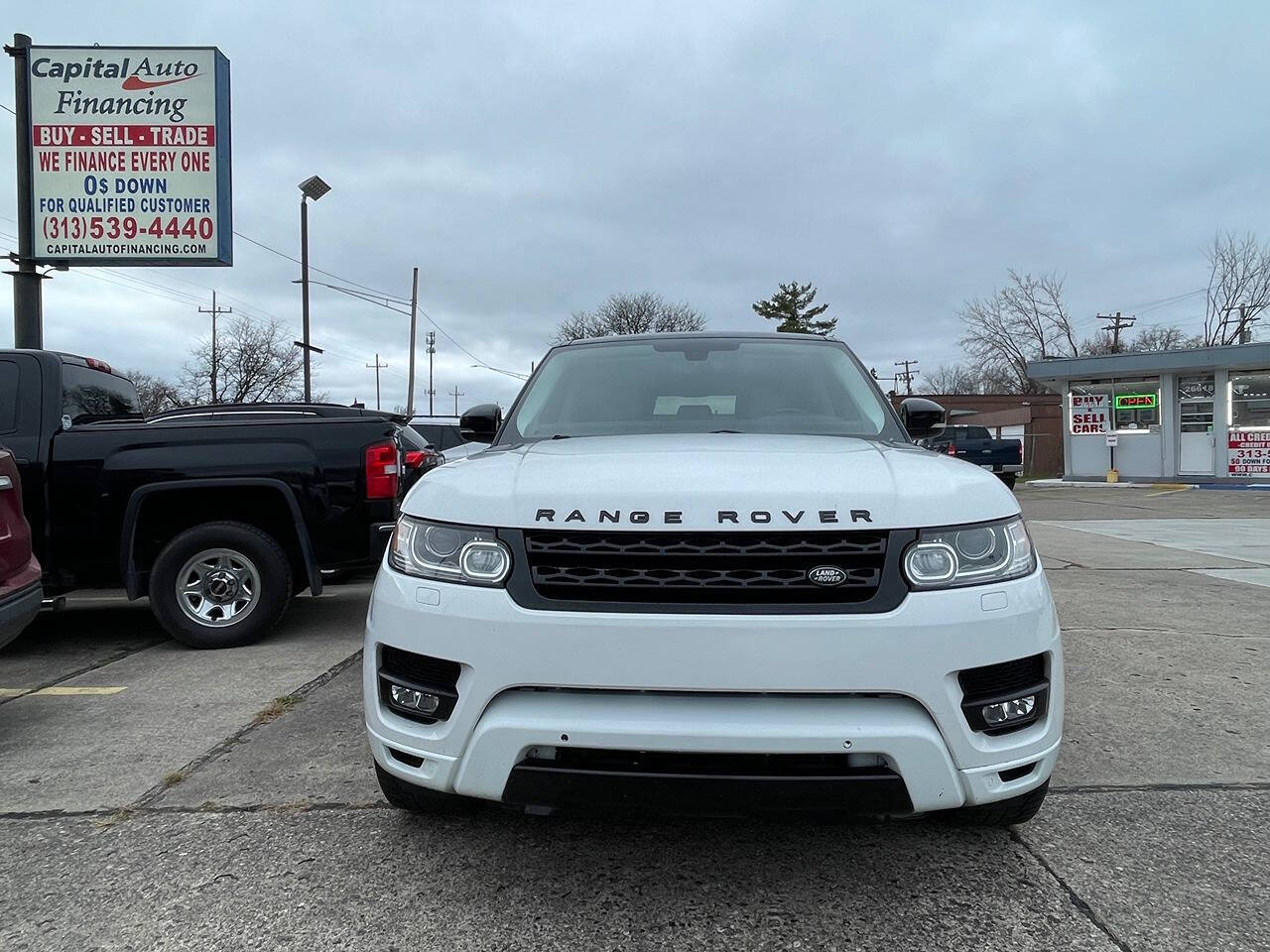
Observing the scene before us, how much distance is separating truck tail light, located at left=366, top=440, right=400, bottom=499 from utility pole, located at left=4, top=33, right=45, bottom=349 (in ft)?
27.3

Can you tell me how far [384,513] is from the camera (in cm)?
542

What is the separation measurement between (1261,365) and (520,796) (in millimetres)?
28542

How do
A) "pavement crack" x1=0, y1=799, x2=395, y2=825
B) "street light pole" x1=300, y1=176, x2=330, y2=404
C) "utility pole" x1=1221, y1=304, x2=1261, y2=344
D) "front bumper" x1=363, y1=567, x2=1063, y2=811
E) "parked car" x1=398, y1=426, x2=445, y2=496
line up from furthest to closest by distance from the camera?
"utility pole" x1=1221, y1=304, x2=1261, y2=344 < "street light pole" x1=300, y1=176, x2=330, y2=404 < "parked car" x1=398, y1=426, x2=445, y2=496 < "pavement crack" x1=0, y1=799, x2=395, y2=825 < "front bumper" x1=363, y1=567, x2=1063, y2=811

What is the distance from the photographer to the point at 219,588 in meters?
5.33

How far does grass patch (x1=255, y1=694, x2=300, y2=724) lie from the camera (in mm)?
3918

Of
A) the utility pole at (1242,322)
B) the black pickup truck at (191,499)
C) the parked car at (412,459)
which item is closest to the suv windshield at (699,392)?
the parked car at (412,459)

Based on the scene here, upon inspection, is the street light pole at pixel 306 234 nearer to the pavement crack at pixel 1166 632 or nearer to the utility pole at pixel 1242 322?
the pavement crack at pixel 1166 632

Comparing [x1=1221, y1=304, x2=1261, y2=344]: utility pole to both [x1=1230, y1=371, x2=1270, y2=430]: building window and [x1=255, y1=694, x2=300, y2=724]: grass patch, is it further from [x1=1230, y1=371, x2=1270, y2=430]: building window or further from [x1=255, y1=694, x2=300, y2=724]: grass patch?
[x1=255, y1=694, x2=300, y2=724]: grass patch

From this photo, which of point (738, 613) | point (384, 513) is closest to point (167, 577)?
point (384, 513)

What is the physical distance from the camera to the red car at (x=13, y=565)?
3.68 meters

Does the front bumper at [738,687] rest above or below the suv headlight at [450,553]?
below

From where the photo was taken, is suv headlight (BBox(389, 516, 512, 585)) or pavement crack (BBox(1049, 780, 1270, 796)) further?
pavement crack (BBox(1049, 780, 1270, 796))

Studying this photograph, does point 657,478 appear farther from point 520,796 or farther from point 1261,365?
point 1261,365

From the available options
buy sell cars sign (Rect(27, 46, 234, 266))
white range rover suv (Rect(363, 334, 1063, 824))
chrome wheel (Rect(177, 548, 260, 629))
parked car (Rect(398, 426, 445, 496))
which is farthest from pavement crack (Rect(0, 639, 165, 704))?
buy sell cars sign (Rect(27, 46, 234, 266))
